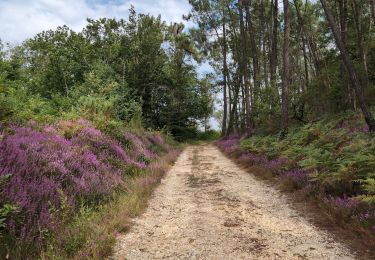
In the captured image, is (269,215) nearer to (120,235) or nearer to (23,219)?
(120,235)

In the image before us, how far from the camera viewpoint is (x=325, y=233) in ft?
19.3

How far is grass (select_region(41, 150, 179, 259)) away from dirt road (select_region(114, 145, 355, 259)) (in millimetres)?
213

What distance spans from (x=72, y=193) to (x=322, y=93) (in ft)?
72.8

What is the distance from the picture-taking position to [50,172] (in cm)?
681

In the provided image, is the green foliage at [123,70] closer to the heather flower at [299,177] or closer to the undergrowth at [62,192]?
the undergrowth at [62,192]

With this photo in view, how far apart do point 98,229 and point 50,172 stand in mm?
1984

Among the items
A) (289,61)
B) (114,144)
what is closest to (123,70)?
(289,61)

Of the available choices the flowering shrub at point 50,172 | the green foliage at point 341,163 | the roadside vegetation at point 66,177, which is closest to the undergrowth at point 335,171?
Result: the green foliage at point 341,163

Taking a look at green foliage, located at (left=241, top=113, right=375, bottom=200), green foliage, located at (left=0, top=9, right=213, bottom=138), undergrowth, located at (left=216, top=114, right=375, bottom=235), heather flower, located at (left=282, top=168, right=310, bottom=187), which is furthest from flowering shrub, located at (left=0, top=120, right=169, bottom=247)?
green foliage, located at (left=0, top=9, right=213, bottom=138)

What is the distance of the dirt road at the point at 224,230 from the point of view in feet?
16.6

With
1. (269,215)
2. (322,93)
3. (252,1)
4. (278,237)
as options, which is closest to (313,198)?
(269,215)

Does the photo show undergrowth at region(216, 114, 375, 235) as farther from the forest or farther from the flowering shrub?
the flowering shrub

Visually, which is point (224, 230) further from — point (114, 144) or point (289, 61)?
point (289, 61)

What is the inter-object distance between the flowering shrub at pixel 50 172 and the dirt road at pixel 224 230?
124 cm
